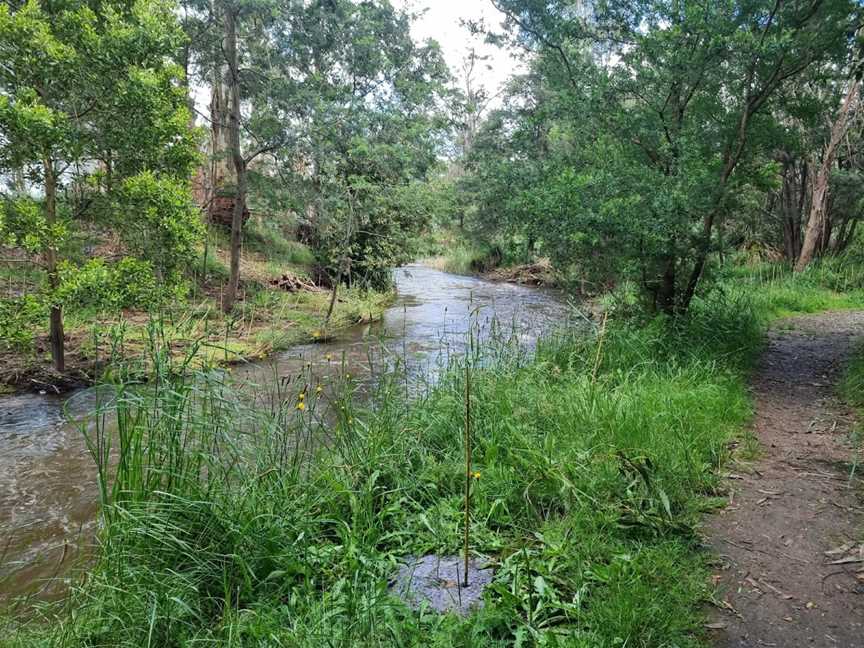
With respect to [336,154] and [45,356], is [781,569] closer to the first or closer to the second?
[45,356]

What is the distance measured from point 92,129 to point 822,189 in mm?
15027

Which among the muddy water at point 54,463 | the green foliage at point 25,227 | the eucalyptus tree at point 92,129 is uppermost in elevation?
the eucalyptus tree at point 92,129

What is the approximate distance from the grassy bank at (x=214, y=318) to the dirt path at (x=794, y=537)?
274 centimetres

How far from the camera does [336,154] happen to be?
10.0 metres

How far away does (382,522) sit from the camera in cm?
278

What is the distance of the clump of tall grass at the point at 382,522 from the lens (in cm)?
199

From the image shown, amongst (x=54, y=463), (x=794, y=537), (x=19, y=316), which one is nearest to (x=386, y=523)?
(x=794, y=537)

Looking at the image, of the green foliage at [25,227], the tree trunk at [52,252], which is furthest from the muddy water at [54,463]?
the green foliage at [25,227]

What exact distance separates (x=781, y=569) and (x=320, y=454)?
2.58 metres

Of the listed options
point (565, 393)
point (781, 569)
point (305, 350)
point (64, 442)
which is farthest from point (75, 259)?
point (781, 569)

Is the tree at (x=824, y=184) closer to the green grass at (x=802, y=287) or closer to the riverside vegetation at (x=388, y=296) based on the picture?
the riverside vegetation at (x=388, y=296)

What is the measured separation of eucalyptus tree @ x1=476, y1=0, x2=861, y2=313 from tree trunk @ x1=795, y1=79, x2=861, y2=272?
696 cm

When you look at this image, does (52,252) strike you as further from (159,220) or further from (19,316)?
(159,220)

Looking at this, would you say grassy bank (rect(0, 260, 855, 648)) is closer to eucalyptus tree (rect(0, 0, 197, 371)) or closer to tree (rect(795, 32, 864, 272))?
eucalyptus tree (rect(0, 0, 197, 371))
